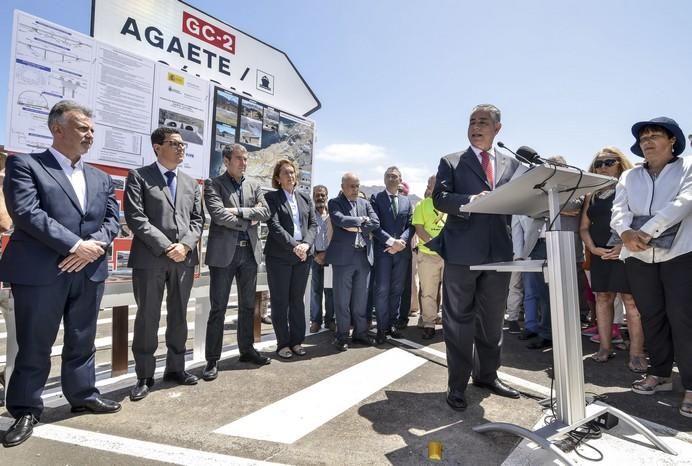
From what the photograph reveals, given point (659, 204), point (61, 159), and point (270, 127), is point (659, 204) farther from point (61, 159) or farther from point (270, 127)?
point (61, 159)

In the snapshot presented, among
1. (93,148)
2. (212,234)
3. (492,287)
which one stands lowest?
(492,287)

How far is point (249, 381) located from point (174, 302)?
96cm

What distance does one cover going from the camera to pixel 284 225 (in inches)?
177

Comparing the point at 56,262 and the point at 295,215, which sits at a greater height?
the point at 295,215

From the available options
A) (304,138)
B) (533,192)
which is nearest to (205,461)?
(533,192)

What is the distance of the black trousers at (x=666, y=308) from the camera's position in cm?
305

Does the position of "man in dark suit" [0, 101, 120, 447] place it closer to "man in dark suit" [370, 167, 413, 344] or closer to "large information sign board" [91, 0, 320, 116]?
"large information sign board" [91, 0, 320, 116]

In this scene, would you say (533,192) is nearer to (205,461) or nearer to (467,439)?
(467,439)

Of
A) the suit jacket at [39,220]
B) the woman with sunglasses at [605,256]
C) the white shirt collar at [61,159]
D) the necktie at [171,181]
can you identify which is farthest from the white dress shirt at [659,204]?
the white shirt collar at [61,159]

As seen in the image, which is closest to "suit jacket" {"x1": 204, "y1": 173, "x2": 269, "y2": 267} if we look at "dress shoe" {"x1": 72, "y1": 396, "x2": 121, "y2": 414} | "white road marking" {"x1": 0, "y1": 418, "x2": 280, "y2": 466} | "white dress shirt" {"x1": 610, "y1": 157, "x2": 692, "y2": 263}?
"dress shoe" {"x1": 72, "y1": 396, "x2": 121, "y2": 414}

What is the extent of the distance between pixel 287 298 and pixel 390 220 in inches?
72.0

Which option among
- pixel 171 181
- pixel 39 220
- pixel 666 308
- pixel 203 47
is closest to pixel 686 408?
pixel 666 308

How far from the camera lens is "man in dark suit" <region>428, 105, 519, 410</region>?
309 centimetres

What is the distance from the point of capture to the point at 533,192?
2387mm
